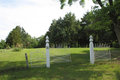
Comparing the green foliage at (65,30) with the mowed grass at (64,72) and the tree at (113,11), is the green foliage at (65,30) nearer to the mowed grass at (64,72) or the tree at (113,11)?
the tree at (113,11)

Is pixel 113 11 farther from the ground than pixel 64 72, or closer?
farther from the ground

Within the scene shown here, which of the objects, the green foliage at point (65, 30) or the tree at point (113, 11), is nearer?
the tree at point (113, 11)

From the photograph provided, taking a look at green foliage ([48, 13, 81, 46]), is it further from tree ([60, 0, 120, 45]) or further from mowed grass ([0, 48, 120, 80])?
mowed grass ([0, 48, 120, 80])

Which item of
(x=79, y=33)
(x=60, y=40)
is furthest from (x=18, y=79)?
(x=79, y=33)

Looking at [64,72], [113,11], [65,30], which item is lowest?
[64,72]

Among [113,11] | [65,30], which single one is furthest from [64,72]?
[65,30]

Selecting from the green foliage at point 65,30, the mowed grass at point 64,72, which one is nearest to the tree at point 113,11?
the mowed grass at point 64,72

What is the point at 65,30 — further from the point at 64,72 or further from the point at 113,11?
the point at 64,72

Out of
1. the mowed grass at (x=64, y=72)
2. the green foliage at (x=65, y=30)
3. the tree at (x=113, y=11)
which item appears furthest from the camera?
the green foliage at (x=65, y=30)

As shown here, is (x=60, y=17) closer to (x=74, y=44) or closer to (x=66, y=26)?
(x=66, y=26)

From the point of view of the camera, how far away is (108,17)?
9.74 m

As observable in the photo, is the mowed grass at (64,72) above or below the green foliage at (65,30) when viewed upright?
below

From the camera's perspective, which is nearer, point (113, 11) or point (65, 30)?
point (113, 11)

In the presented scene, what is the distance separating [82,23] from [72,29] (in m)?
6.62
